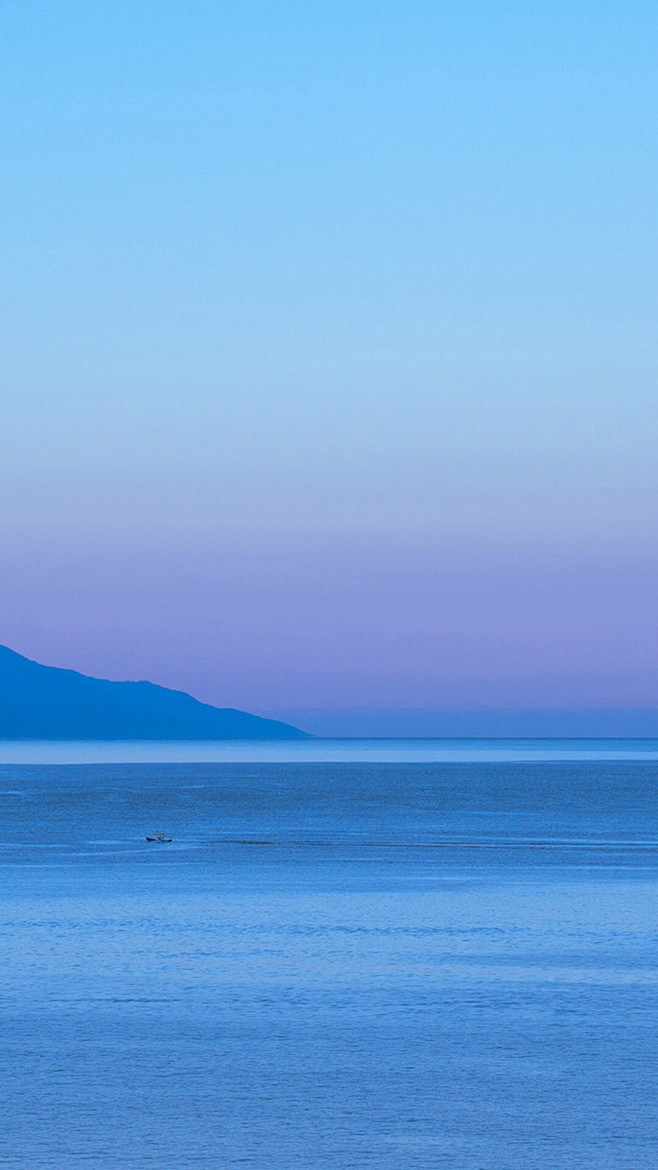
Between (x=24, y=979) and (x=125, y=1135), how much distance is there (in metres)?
7.13

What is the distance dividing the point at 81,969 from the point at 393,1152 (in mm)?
8793

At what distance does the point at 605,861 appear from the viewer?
35.2 metres

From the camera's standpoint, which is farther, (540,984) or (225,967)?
(225,967)

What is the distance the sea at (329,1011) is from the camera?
10.6 metres

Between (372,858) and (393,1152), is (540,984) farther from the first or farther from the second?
(372,858)

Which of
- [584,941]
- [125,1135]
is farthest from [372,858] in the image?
[125,1135]

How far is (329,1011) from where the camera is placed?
1559cm

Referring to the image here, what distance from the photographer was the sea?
10.6 metres

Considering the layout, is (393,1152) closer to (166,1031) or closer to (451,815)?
(166,1031)

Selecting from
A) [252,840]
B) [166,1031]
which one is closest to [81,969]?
[166,1031]

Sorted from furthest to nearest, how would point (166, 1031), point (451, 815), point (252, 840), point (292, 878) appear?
point (451, 815) < point (252, 840) < point (292, 878) < point (166, 1031)

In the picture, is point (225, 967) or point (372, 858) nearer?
point (225, 967)

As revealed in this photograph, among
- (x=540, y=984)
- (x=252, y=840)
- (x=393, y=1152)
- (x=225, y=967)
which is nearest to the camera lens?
(x=393, y=1152)

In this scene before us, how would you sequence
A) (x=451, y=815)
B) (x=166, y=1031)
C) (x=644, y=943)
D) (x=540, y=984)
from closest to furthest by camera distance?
(x=166, y=1031), (x=540, y=984), (x=644, y=943), (x=451, y=815)
